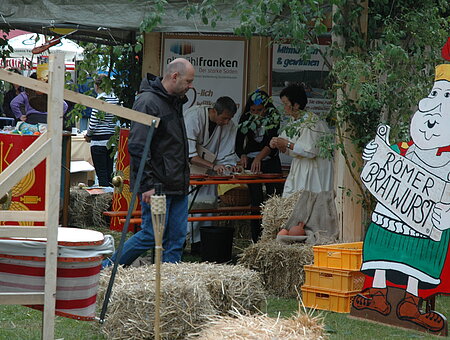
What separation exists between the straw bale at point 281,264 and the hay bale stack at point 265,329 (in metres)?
2.95

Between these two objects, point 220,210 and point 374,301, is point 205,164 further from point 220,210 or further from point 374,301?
point 374,301

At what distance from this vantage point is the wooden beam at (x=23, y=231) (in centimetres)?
454

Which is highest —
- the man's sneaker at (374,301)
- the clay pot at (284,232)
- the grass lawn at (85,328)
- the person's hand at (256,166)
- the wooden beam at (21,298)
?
the person's hand at (256,166)

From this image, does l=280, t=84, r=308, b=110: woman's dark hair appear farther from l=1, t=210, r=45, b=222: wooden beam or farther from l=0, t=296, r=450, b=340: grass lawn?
l=1, t=210, r=45, b=222: wooden beam

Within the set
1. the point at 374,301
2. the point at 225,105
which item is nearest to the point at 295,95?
the point at 225,105

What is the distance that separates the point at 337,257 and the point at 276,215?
1367 millimetres

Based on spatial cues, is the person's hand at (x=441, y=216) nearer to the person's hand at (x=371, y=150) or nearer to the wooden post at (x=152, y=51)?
the person's hand at (x=371, y=150)

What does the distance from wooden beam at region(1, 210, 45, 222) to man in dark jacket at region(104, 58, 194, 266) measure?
1.99 metres

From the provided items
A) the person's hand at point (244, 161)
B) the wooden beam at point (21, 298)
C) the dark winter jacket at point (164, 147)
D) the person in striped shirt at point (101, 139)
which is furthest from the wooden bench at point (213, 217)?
the person in striped shirt at point (101, 139)

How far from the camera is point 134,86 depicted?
1137 cm

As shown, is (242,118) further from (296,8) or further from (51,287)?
(51,287)

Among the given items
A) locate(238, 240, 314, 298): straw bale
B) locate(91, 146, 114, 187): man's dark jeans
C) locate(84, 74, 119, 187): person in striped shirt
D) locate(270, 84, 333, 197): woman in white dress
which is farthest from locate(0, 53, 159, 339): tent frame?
locate(91, 146, 114, 187): man's dark jeans

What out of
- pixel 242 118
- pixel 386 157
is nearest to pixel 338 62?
pixel 386 157

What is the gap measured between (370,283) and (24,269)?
2.92 m
